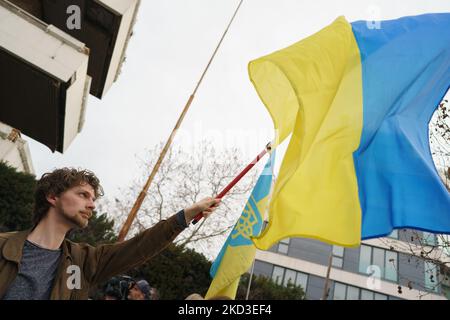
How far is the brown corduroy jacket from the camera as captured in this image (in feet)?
6.84

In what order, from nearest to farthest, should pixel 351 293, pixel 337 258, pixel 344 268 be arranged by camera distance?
pixel 351 293 < pixel 344 268 < pixel 337 258

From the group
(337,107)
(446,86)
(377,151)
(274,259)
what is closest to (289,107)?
(337,107)

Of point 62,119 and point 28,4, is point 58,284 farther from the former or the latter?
point 28,4

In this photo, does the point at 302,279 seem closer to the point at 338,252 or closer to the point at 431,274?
the point at 338,252

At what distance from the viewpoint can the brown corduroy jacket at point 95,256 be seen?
6.84 feet

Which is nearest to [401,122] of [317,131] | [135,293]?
[317,131]

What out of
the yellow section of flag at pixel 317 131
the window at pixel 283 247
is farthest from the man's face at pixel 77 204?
the window at pixel 283 247

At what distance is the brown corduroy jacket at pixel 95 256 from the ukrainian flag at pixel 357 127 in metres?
0.84

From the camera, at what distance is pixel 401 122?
11.0 ft

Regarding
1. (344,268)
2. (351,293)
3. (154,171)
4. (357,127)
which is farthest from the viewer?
(344,268)

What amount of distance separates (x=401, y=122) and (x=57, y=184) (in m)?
2.96

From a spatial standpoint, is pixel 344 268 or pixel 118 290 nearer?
pixel 118 290

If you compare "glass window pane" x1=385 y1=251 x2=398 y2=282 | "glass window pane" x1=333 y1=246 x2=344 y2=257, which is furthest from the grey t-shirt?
"glass window pane" x1=333 y1=246 x2=344 y2=257

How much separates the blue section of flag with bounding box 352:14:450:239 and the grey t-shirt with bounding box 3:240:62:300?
2216 mm
